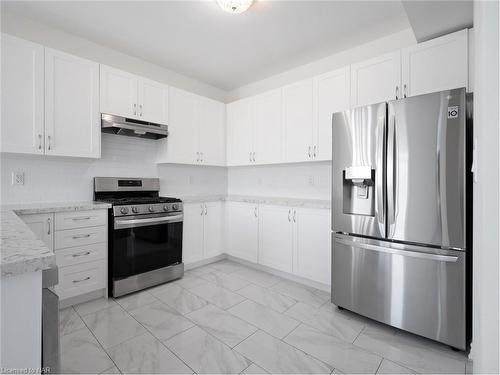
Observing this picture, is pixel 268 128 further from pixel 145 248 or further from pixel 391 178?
A: pixel 145 248

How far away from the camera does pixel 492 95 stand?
0.68 metres

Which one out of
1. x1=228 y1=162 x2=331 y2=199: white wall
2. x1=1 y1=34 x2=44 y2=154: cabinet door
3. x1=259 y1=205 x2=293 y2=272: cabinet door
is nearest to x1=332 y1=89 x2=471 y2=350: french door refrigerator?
x1=259 y1=205 x2=293 y2=272: cabinet door

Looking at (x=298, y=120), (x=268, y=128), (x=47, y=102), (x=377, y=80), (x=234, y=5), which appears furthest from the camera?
(x=268, y=128)

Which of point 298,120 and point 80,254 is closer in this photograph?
point 80,254

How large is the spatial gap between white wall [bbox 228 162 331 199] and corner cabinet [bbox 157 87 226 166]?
50cm

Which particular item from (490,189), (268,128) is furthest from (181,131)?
(490,189)

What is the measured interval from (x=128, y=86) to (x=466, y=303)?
3571 mm

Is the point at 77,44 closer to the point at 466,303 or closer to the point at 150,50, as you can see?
the point at 150,50

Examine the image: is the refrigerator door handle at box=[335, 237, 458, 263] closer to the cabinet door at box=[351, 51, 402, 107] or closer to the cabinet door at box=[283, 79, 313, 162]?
the cabinet door at box=[283, 79, 313, 162]

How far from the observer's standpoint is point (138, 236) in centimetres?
267

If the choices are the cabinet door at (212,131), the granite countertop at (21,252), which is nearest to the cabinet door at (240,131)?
the cabinet door at (212,131)

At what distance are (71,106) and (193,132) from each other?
1.39 m

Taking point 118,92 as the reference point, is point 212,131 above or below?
below

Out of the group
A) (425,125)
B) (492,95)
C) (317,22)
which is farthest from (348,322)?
(317,22)
